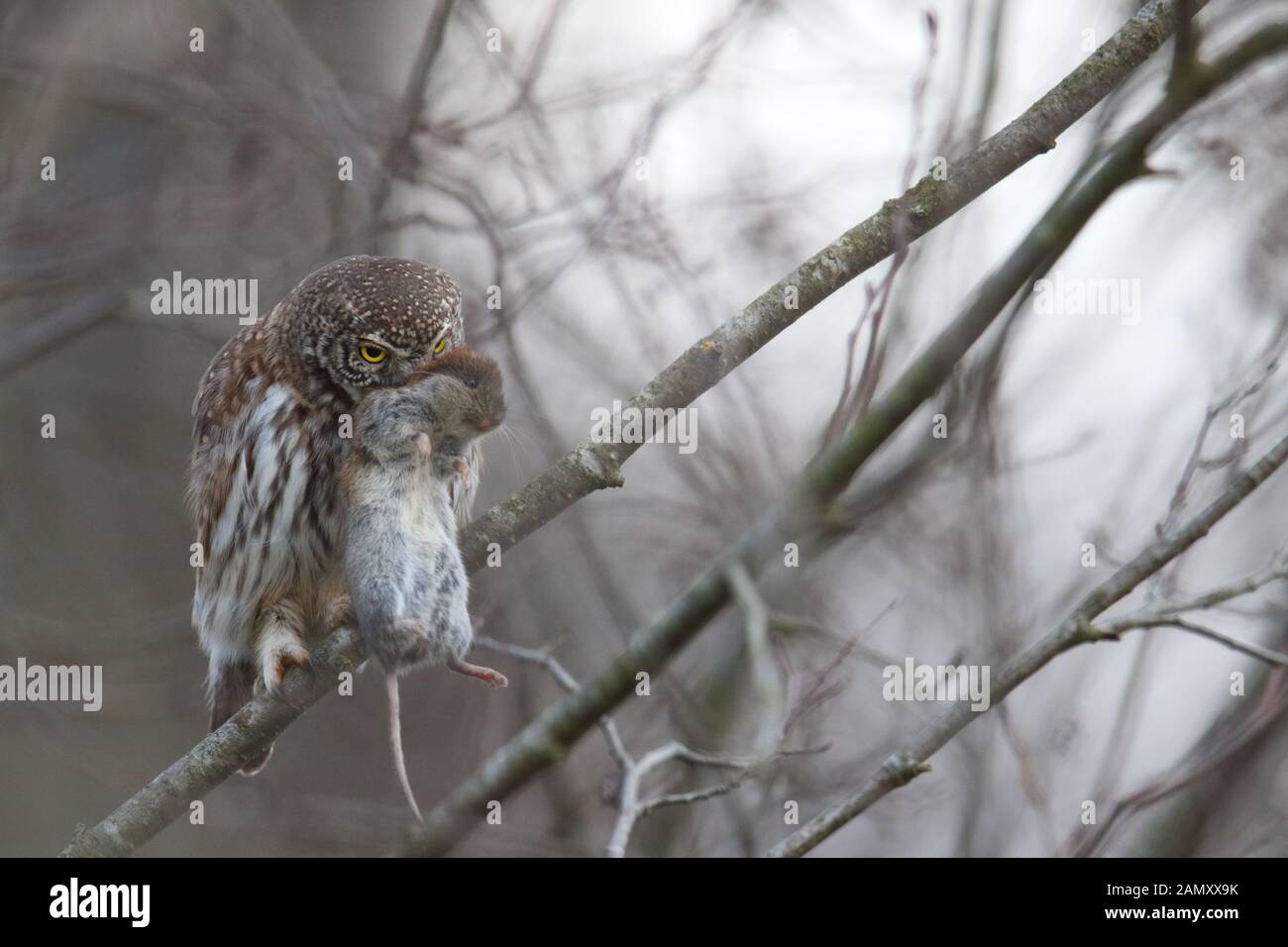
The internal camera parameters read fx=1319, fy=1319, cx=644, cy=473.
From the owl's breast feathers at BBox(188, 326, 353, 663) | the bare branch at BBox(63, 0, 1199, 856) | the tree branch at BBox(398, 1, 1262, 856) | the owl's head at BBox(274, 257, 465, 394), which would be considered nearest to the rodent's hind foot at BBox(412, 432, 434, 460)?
the bare branch at BBox(63, 0, 1199, 856)

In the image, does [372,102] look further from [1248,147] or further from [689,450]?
[1248,147]

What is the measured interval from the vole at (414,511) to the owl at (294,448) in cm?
39

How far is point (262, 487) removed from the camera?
15.2ft

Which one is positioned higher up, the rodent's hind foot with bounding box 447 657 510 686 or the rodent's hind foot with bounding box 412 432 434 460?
the rodent's hind foot with bounding box 412 432 434 460

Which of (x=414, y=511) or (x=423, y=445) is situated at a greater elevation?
(x=423, y=445)

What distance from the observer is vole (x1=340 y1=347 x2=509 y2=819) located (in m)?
3.53

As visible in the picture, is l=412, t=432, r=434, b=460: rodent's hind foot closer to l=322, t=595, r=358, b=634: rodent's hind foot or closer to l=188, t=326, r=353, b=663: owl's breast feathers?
l=322, t=595, r=358, b=634: rodent's hind foot

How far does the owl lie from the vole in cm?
39

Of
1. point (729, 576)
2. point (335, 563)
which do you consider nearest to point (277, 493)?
point (335, 563)

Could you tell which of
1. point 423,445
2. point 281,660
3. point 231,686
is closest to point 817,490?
point 423,445

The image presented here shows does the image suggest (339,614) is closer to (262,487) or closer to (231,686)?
(262,487)

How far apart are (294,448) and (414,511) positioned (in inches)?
37.0

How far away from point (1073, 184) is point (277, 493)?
2855mm

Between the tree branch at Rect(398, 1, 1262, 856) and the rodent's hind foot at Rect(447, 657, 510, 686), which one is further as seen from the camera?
the rodent's hind foot at Rect(447, 657, 510, 686)
